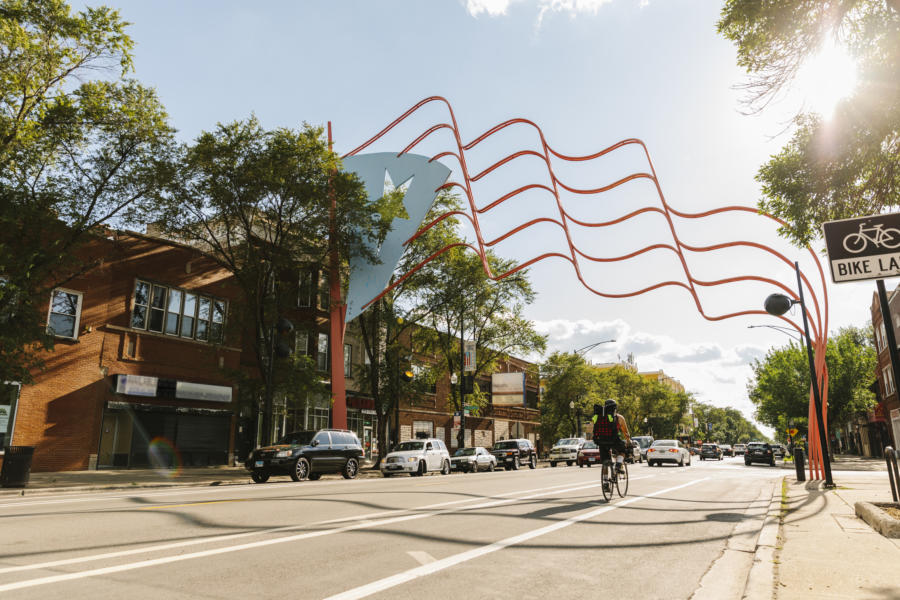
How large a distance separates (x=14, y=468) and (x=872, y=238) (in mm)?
18917

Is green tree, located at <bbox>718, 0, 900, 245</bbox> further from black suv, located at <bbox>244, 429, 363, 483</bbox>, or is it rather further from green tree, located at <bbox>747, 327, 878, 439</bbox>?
green tree, located at <bbox>747, 327, 878, 439</bbox>

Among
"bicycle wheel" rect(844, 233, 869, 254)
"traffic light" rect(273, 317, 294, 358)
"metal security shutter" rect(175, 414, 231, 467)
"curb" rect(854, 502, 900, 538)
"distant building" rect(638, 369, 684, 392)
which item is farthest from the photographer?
"distant building" rect(638, 369, 684, 392)

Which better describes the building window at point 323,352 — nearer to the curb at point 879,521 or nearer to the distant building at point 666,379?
the curb at point 879,521

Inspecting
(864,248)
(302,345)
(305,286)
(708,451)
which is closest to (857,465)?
(708,451)

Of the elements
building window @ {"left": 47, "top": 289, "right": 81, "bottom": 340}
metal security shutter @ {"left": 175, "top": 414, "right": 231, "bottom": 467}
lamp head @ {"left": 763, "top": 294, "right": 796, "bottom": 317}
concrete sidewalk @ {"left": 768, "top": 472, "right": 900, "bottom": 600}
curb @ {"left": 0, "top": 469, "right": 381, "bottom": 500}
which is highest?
building window @ {"left": 47, "top": 289, "right": 81, "bottom": 340}

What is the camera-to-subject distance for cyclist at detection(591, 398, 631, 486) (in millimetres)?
A: 11477

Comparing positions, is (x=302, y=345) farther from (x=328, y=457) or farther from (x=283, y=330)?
(x=328, y=457)

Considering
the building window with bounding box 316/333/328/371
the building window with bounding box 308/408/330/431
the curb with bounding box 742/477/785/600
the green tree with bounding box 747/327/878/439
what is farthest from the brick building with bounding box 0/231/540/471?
the green tree with bounding box 747/327/878/439

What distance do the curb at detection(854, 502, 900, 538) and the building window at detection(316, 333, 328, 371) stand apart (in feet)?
104

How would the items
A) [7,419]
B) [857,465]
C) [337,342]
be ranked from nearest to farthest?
[7,419]
[337,342]
[857,465]

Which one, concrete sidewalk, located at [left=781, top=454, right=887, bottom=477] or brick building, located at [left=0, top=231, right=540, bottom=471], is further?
concrete sidewalk, located at [left=781, top=454, right=887, bottom=477]

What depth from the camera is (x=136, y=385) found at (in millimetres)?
24781

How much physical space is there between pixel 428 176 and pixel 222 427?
54.9 ft

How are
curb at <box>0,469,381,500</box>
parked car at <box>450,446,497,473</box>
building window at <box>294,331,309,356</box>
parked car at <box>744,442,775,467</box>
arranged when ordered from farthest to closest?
parked car at <box>744,442,775,467</box> < building window at <box>294,331,309,356</box> < parked car at <box>450,446,497,473</box> < curb at <box>0,469,381,500</box>
